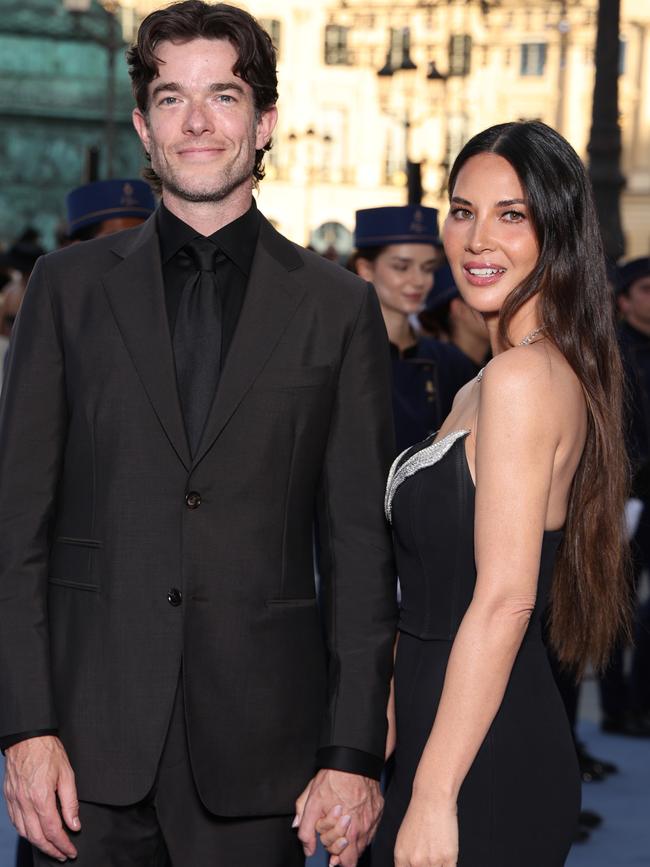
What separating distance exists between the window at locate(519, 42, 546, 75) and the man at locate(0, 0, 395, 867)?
185 ft

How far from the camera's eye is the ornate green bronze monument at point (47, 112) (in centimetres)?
4459

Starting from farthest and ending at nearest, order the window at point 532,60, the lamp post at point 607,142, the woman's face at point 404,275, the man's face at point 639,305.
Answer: the window at point 532,60 → the lamp post at point 607,142 → the man's face at point 639,305 → the woman's face at point 404,275

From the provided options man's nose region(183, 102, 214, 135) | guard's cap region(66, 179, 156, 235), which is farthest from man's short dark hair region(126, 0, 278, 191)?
guard's cap region(66, 179, 156, 235)

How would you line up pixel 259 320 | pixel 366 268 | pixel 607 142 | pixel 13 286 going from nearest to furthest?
pixel 259 320 → pixel 366 268 → pixel 13 286 → pixel 607 142

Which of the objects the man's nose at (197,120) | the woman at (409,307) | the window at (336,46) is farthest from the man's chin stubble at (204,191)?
the window at (336,46)

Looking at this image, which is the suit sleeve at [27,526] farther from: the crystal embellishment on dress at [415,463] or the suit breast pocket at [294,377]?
the crystal embellishment on dress at [415,463]

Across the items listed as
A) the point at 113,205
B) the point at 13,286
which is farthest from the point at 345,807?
the point at 13,286

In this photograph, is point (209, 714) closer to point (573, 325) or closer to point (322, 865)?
point (573, 325)

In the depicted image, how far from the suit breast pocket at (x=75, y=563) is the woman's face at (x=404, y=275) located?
2752 mm

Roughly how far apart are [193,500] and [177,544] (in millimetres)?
95

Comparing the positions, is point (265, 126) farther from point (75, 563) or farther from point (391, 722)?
point (391, 722)

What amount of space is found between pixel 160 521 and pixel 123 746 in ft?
1.42

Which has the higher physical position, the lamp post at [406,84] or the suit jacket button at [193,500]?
the lamp post at [406,84]

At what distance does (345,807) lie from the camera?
2.93m
